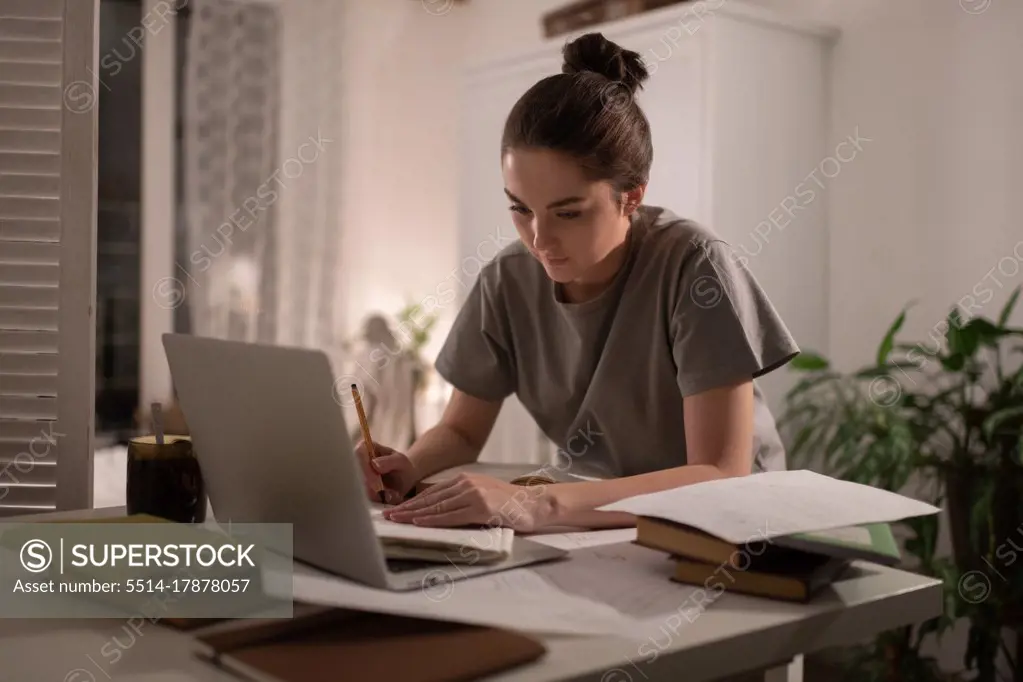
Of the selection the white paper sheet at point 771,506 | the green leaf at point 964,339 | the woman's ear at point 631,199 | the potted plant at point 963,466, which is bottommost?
the potted plant at point 963,466

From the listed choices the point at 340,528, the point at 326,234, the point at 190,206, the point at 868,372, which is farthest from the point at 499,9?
the point at 340,528

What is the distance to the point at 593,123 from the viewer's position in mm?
1342

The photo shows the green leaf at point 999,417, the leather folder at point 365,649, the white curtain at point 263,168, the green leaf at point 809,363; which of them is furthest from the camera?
the white curtain at point 263,168

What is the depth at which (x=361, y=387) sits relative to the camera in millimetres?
4051

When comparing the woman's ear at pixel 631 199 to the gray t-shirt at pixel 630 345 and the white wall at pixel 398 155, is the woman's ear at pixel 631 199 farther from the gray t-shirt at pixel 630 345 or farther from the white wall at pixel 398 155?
the white wall at pixel 398 155

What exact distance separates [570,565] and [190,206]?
3364 millimetres

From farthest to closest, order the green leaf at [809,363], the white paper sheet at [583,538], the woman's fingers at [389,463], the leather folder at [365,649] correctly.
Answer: the green leaf at [809,363] < the woman's fingers at [389,463] < the white paper sheet at [583,538] < the leather folder at [365,649]

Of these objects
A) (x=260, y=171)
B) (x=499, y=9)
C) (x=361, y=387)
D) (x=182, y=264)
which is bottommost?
(x=361, y=387)

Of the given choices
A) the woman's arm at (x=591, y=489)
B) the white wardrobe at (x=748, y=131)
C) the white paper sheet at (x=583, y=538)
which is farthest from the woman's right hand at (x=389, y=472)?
the white wardrobe at (x=748, y=131)

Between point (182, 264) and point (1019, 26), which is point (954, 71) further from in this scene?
point (182, 264)

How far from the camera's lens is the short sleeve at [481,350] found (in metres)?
1.57

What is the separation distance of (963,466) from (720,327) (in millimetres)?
1114

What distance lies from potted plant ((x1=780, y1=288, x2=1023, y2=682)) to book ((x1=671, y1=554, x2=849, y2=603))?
1.31 metres

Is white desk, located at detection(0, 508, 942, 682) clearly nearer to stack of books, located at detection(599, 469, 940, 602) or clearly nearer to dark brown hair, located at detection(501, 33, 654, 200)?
stack of books, located at detection(599, 469, 940, 602)
